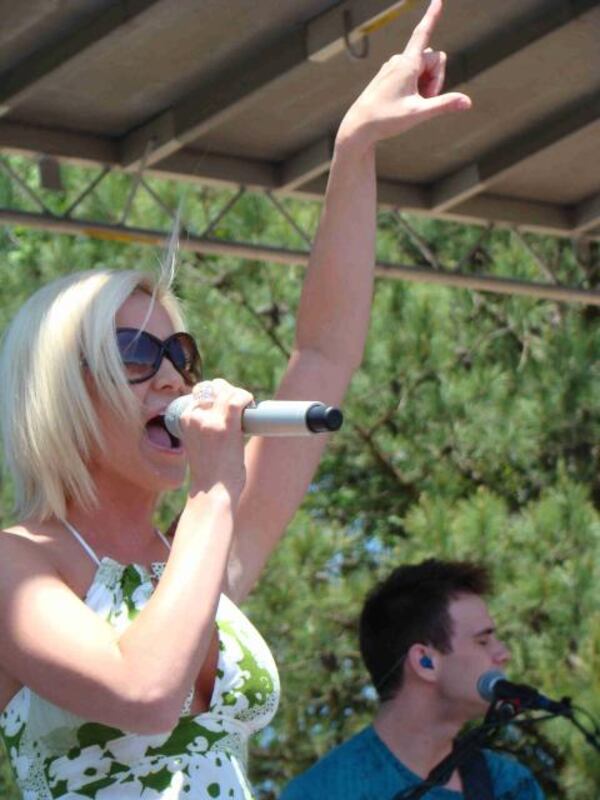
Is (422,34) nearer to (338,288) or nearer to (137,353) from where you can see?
(338,288)

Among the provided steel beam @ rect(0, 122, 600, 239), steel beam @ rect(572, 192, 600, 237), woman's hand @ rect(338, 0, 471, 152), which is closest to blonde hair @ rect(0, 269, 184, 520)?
woman's hand @ rect(338, 0, 471, 152)

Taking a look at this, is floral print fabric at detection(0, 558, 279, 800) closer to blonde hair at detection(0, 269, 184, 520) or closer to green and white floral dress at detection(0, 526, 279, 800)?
green and white floral dress at detection(0, 526, 279, 800)

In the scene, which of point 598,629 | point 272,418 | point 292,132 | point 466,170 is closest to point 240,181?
point 292,132

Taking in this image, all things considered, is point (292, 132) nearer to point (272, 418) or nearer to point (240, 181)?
point (240, 181)

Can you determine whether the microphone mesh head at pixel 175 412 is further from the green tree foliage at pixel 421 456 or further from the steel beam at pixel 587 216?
the green tree foliage at pixel 421 456

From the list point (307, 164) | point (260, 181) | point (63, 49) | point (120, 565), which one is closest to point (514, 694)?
point (120, 565)

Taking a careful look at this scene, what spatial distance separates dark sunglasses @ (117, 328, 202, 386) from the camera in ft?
6.27

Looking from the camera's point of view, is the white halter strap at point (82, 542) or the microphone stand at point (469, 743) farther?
the microphone stand at point (469, 743)

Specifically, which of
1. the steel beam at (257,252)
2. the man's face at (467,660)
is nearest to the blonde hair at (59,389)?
the man's face at (467,660)

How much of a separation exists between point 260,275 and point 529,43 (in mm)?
4715

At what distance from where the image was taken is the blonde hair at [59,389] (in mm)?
1890

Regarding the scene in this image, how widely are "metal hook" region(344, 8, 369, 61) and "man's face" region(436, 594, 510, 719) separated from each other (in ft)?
4.50

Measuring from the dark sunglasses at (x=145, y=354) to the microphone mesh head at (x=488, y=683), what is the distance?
168 centimetres

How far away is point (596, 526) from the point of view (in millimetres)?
7562
